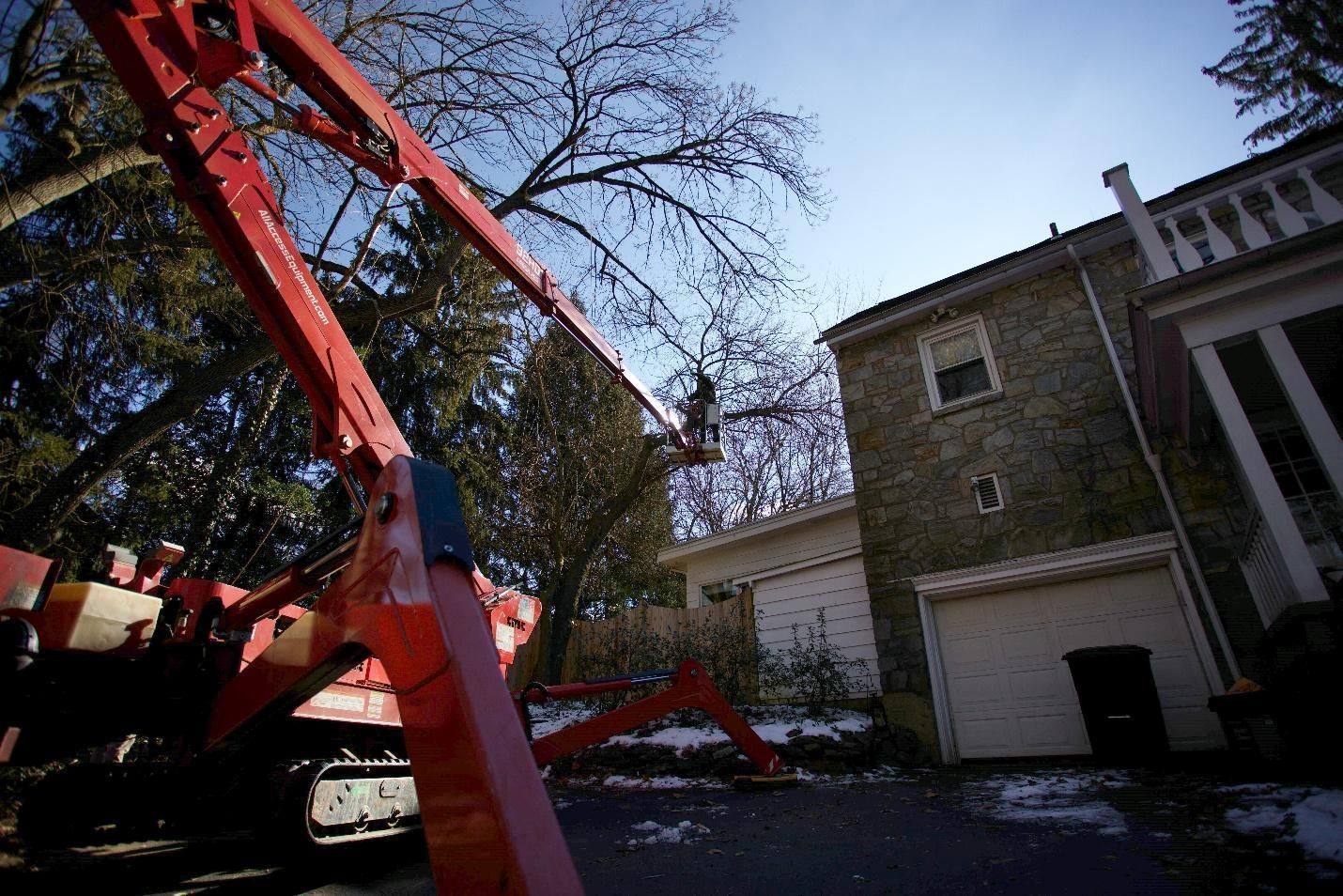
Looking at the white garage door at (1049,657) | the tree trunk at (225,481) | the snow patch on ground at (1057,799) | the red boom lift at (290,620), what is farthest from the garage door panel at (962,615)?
the tree trunk at (225,481)

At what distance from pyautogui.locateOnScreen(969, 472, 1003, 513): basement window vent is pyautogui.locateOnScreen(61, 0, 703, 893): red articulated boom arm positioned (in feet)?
A: 17.7

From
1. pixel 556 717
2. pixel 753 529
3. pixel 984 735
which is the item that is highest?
pixel 753 529

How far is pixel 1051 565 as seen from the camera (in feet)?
24.1

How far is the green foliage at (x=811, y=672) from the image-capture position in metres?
9.06

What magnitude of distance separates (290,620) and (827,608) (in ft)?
26.2

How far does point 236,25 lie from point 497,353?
7608 millimetres

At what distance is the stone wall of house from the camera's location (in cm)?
716

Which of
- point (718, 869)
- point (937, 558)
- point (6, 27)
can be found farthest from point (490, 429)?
point (718, 869)

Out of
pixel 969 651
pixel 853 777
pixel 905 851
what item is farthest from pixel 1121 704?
pixel 905 851

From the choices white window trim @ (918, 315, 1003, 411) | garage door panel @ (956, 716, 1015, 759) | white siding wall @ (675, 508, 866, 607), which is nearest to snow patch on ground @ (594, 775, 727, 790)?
garage door panel @ (956, 716, 1015, 759)

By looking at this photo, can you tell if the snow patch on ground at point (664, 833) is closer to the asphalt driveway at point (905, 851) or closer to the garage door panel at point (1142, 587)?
the asphalt driveway at point (905, 851)

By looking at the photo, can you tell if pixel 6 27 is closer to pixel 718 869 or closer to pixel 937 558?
pixel 718 869

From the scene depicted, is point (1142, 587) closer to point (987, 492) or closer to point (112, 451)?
point (987, 492)

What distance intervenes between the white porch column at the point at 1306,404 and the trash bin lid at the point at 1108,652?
7.26ft
